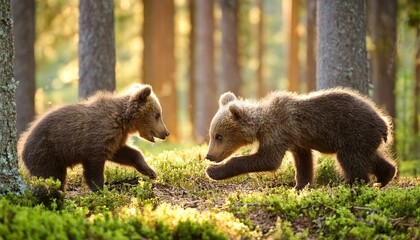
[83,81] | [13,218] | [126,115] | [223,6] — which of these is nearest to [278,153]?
[126,115]

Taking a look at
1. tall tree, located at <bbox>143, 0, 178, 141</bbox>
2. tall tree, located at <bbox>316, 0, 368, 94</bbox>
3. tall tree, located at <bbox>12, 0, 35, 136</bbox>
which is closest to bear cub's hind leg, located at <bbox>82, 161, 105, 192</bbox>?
tall tree, located at <bbox>316, 0, 368, 94</bbox>

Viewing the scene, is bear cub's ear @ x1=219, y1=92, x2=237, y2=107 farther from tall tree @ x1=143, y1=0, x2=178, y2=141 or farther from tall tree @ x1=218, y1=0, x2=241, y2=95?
tall tree @ x1=143, y1=0, x2=178, y2=141

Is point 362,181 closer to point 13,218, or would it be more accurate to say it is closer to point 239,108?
point 239,108

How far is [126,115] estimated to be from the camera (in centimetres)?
864

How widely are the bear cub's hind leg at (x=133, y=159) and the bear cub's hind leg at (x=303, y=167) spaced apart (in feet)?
6.97

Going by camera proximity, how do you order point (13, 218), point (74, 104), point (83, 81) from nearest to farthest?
point (13, 218)
point (74, 104)
point (83, 81)

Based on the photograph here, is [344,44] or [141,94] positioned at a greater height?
[344,44]

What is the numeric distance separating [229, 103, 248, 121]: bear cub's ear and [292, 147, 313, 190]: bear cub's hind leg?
36.4 inches

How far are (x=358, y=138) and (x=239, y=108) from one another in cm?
174

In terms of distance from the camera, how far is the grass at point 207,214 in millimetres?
5586

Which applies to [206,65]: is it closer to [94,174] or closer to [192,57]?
[192,57]

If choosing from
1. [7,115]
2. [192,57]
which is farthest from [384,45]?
[7,115]

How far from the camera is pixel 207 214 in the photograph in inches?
251

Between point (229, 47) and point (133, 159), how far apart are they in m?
11.1
